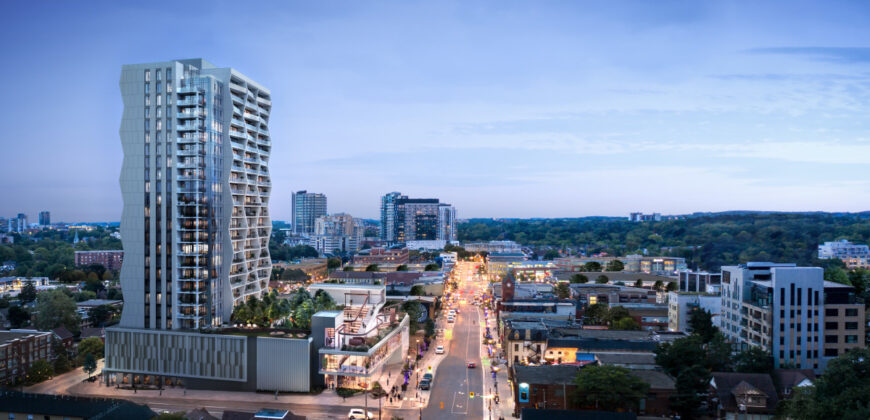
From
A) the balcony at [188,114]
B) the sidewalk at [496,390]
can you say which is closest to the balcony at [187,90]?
the balcony at [188,114]

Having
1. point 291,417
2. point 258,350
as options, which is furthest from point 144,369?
point 291,417

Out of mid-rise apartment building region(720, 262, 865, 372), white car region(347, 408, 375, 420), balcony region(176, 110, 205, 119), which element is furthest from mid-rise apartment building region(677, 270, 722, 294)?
balcony region(176, 110, 205, 119)

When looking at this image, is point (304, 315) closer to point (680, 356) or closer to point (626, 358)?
point (626, 358)

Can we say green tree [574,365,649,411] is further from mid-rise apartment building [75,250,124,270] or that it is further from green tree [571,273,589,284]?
mid-rise apartment building [75,250,124,270]

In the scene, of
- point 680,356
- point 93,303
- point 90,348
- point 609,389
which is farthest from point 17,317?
point 680,356

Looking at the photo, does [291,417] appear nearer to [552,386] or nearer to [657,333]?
[552,386]

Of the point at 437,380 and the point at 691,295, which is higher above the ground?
the point at 691,295

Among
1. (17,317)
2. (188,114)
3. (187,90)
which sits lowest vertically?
(17,317)
